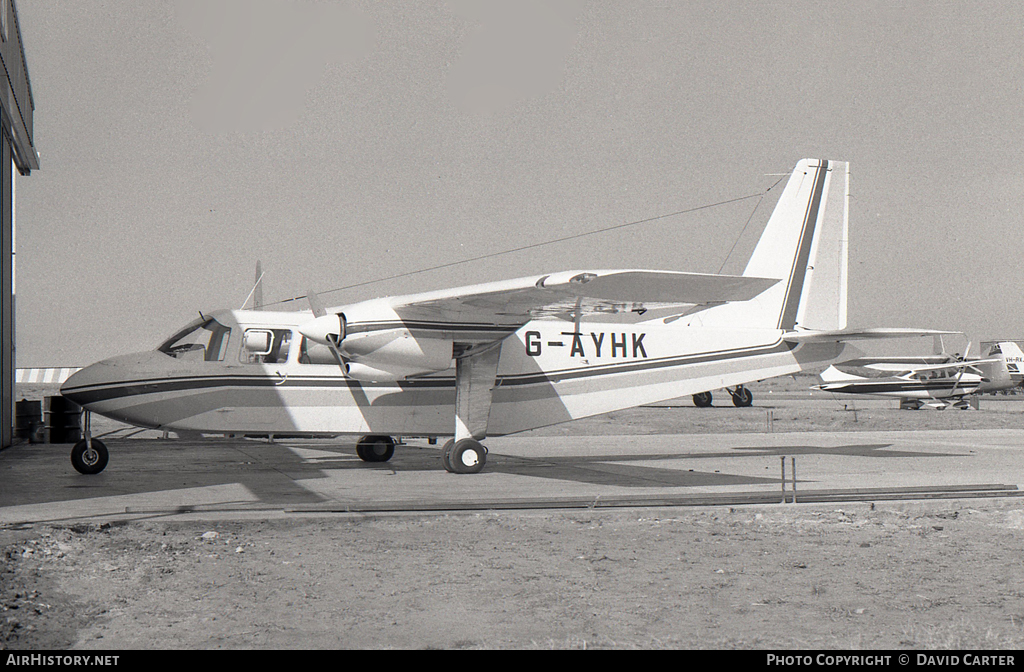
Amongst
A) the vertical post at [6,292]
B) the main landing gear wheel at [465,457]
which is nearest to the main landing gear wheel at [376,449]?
the main landing gear wheel at [465,457]

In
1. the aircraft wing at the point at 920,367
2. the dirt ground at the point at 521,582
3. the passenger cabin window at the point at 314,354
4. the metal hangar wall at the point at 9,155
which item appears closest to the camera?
the dirt ground at the point at 521,582

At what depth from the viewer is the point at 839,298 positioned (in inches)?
655

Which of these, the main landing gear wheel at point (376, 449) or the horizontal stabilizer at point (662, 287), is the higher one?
→ the horizontal stabilizer at point (662, 287)

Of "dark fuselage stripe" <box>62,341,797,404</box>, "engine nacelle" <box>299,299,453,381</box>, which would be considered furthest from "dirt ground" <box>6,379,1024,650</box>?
"dark fuselage stripe" <box>62,341,797,404</box>

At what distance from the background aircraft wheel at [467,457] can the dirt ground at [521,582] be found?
14.4ft

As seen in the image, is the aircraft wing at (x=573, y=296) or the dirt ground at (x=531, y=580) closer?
the dirt ground at (x=531, y=580)

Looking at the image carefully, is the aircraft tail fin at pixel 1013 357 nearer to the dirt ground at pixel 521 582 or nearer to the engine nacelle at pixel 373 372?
the engine nacelle at pixel 373 372

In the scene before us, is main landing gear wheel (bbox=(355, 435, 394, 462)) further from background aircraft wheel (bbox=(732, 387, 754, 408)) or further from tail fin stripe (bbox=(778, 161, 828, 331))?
background aircraft wheel (bbox=(732, 387, 754, 408))

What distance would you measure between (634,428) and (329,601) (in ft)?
77.6

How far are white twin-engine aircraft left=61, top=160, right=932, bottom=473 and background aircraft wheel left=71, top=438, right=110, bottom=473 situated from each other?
0.02m

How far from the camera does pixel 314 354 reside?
13812 millimetres

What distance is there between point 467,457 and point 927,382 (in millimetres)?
34501

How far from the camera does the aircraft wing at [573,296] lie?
10.5 metres
